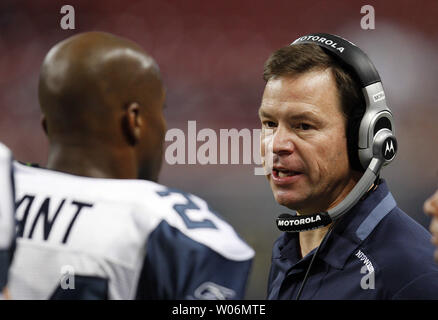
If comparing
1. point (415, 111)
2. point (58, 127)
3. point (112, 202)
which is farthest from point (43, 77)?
point (415, 111)

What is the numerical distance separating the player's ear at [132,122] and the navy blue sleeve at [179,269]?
180 millimetres

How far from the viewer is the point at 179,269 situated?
3.34ft

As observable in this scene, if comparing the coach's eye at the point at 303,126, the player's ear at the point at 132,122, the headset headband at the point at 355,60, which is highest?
the headset headband at the point at 355,60

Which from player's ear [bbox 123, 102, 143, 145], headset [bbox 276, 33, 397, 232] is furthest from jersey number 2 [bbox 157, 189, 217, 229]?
headset [bbox 276, 33, 397, 232]

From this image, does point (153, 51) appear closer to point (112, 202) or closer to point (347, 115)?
point (347, 115)

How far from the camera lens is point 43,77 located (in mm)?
1089

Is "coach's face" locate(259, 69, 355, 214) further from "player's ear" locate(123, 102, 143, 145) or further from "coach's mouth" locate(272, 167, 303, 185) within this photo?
"player's ear" locate(123, 102, 143, 145)

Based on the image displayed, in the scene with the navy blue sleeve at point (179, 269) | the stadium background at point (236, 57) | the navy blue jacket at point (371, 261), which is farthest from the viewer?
the stadium background at point (236, 57)

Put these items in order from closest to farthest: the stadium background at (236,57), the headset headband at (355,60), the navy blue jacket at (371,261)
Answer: the navy blue jacket at (371,261) → the headset headband at (355,60) → the stadium background at (236,57)

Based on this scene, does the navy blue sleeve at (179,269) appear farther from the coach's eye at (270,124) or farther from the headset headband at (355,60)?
the headset headband at (355,60)

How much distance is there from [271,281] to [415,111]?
0.84m

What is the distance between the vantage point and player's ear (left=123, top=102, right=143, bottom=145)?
1.09m

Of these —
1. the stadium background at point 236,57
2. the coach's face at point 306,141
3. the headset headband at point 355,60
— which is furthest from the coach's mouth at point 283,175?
the stadium background at point 236,57

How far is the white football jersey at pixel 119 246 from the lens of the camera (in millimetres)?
1026
